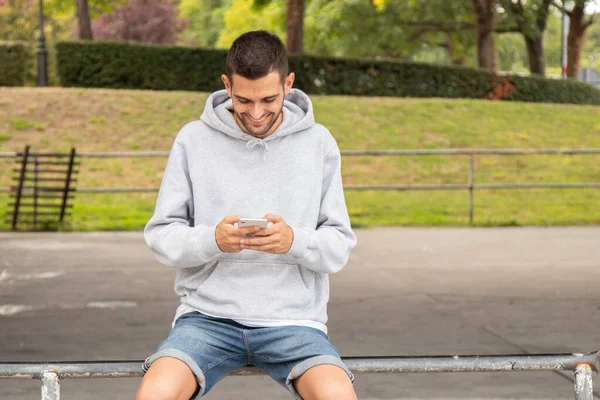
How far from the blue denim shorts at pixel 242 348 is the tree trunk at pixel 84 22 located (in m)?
24.8

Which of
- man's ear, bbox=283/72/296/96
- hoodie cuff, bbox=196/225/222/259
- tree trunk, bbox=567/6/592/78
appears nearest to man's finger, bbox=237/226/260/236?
hoodie cuff, bbox=196/225/222/259

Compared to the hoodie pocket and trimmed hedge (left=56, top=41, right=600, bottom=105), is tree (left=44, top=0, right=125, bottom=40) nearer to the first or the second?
trimmed hedge (left=56, top=41, right=600, bottom=105)

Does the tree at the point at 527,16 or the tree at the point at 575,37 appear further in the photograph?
the tree at the point at 575,37

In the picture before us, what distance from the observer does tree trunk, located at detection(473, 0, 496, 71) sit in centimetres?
3059

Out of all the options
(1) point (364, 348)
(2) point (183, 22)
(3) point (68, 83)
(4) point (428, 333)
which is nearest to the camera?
(1) point (364, 348)

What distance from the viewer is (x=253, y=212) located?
3.75 meters

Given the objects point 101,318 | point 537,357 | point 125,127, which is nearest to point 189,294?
point 537,357

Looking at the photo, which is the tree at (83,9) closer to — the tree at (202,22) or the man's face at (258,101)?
the man's face at (258,101)

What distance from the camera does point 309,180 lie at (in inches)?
149

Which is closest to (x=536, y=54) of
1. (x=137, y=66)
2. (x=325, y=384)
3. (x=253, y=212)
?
(x=137, y=66)

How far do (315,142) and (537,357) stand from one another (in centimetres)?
117

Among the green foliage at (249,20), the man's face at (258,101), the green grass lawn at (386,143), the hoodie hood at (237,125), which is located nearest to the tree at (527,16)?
the green grass lawn at (386,143)

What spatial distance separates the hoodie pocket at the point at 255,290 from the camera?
12.0ft

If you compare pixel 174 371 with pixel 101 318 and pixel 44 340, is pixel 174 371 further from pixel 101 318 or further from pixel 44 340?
pixel 101 318
